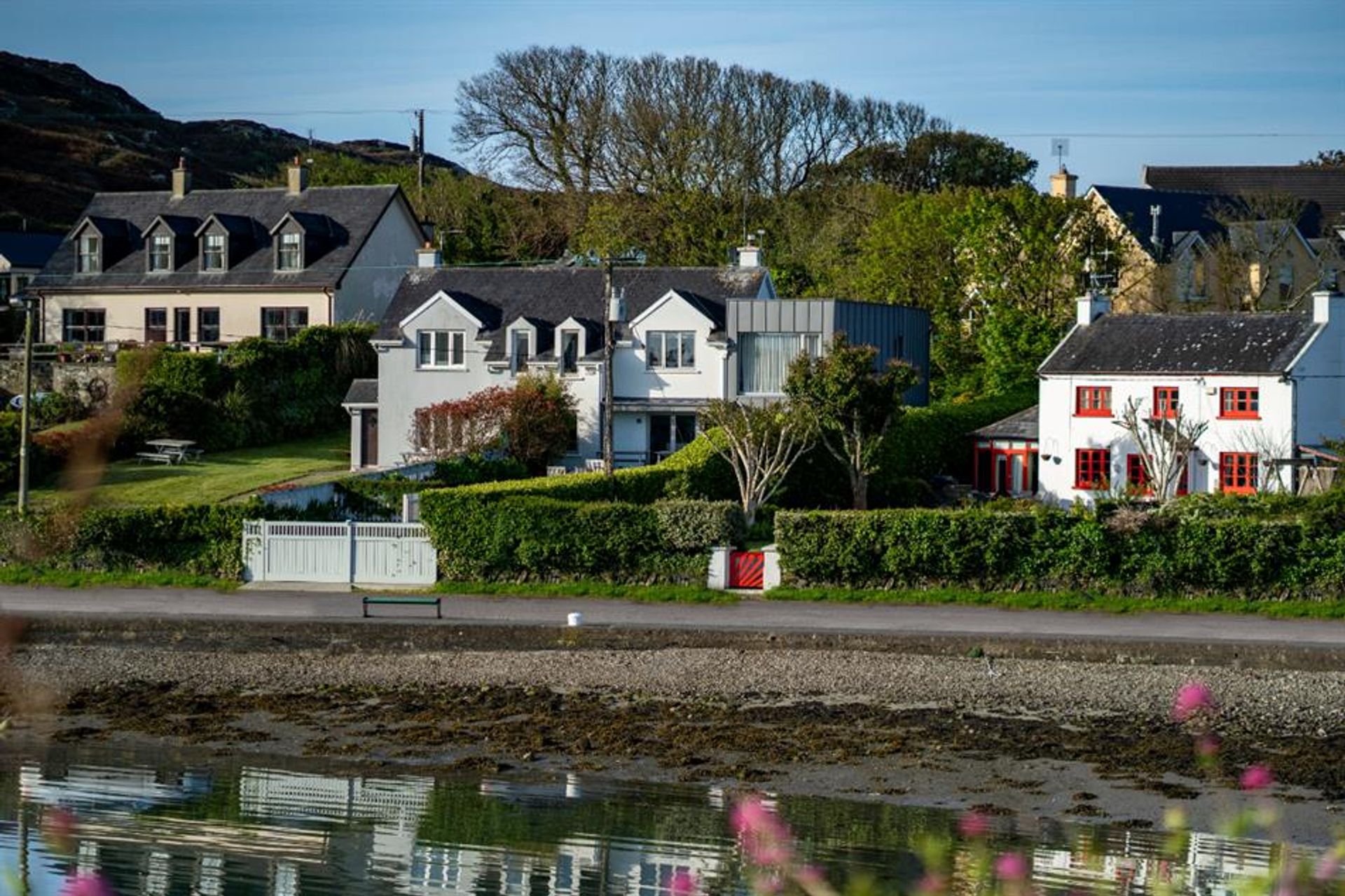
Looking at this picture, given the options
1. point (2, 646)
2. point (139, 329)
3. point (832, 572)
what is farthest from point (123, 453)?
point (2, 646)

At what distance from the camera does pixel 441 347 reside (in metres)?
52.2

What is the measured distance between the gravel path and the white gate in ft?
15.5

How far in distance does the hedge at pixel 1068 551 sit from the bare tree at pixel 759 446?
5.70 meters

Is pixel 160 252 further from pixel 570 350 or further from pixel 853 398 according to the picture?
pixel 853 398

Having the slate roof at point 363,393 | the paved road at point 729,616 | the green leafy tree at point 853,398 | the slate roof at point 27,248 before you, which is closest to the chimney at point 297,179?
the slate roof at point 27,248

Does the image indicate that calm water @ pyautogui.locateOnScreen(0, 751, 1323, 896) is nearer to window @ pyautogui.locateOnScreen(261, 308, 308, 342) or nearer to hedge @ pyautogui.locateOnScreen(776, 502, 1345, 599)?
hedge @ pyautogui.locateOnScreen(776, 502, 1345, 599)

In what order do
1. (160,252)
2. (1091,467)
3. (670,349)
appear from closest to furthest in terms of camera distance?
(1091,467) < (670,349) < (160,252)

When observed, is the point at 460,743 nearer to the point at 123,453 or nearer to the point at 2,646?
the point at 2,646

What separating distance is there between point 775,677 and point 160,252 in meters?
40.3

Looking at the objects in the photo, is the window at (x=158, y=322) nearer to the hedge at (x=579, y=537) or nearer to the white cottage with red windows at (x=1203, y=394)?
the hedge at (x=579, y=537)


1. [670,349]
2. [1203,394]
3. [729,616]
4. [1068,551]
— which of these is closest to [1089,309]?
[1203,394]

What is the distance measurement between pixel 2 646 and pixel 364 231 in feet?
189

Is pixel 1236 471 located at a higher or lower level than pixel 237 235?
lower

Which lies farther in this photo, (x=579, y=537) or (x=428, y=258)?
(x=428, y=258)
